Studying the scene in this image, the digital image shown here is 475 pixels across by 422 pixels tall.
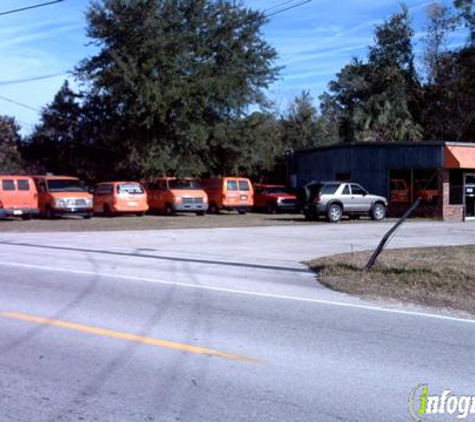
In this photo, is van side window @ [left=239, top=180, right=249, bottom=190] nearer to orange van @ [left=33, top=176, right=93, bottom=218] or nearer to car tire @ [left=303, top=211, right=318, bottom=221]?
car tire @ [left=303, top=211, right=318, bottom=221]

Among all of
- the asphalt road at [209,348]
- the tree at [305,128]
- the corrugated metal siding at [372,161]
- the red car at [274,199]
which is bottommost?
the asphalt road at [209,348]

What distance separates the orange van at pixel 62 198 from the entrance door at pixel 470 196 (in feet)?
57.1

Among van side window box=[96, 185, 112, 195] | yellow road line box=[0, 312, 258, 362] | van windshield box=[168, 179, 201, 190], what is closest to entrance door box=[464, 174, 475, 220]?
van windshield box=[168, 179, 201, 190]

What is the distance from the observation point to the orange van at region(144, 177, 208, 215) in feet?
112

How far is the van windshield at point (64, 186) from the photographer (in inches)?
1217

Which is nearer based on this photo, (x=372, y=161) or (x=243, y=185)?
(x=372, y=161)

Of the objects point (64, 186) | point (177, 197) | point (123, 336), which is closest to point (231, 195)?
point (177, 197)

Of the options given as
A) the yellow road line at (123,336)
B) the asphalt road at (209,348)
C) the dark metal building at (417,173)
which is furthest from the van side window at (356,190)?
the yellow road line at (123,336)

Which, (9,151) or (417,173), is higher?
(9,151)

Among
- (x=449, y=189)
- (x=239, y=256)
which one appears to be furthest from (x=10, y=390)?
(x=449, y=189)

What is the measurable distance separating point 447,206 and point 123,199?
15029 mm

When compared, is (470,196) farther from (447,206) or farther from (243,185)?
(243,185)

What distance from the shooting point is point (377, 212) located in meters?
31.0

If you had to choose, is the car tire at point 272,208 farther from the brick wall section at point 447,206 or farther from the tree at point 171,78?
the brick wall section at point 447,206
